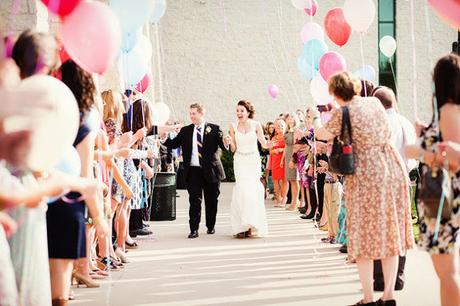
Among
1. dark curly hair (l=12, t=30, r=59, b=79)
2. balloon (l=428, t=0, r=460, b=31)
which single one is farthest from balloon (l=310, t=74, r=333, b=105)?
dark curly hair (l=12, t=30, r=59, b=79)

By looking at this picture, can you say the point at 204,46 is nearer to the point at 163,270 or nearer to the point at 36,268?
the point at 163,270

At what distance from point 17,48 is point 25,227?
902 mm

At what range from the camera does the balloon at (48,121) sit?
2688mm

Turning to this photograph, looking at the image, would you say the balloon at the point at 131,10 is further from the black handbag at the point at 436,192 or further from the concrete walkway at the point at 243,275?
the black handbag at the point at 436,192

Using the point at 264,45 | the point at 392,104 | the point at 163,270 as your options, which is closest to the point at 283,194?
the point at 163,270

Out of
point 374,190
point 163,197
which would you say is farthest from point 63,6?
point 163,197

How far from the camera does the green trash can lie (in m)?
11.8

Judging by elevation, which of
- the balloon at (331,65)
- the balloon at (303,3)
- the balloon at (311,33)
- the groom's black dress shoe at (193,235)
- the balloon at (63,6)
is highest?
the balloon at (303,3)

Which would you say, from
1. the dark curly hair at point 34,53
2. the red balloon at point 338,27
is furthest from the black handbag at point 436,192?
the red balloon at point 338,27

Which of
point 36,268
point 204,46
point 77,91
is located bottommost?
point 36,268

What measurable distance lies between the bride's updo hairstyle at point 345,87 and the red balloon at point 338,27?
10.9 feet

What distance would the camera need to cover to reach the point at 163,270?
24.1 ft

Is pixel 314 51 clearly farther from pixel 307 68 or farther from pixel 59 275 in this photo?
pixel 59 275

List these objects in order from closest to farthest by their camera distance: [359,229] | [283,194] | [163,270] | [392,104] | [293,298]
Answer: [359,229]
[293,298]
[392,104]
[163,270]
[283,194]
